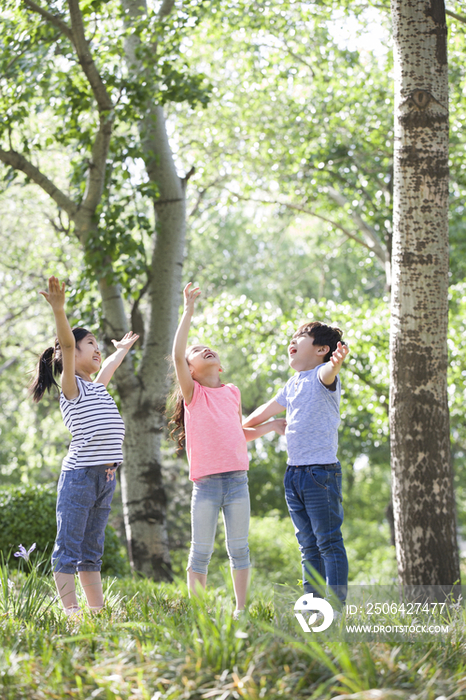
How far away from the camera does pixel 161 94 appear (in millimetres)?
5430

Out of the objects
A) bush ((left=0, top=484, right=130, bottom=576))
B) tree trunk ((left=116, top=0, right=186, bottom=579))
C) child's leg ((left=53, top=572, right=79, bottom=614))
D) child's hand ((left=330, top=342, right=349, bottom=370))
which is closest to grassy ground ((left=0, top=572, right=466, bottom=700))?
child's leg ((left=53, top=572, right=79, bottom=614))

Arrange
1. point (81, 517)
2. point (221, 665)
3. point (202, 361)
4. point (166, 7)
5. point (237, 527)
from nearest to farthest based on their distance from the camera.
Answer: point (221, 665) → point (81, 517) → point (237, 527) → point (202, 361) → point (166, 7)

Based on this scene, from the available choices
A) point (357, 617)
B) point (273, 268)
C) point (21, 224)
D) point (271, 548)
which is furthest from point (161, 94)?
point (273, 268)

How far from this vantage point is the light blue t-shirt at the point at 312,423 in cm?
309

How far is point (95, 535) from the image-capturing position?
3.16 metres

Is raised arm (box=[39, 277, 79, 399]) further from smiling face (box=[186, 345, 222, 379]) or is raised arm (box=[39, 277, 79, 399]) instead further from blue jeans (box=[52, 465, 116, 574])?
smiling face (box=[186, 345, 222, 379])

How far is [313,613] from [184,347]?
1391 millimetres

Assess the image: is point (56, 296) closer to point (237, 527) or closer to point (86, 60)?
point (237, 527)

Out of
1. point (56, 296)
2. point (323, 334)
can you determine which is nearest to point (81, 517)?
point (56, 296)

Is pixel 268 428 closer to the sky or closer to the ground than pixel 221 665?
closer to the sky

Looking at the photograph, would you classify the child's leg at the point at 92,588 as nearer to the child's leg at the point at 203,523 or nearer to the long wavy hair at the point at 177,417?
the child's leg at the point at 203,523

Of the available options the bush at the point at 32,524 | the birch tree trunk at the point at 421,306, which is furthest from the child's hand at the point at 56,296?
the bush at the point at 32,524

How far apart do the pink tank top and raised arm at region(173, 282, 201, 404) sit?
95 millimetres

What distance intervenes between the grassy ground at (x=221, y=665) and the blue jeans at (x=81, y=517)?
75 centimetres
